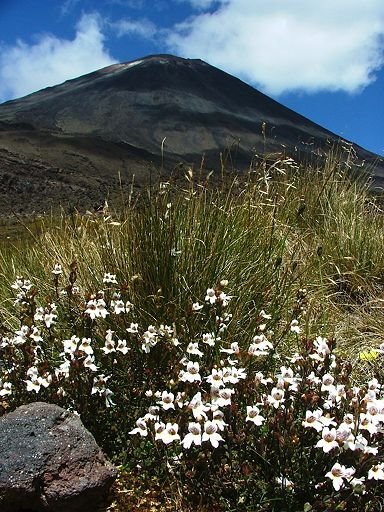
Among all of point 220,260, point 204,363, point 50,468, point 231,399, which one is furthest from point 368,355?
point 50,468

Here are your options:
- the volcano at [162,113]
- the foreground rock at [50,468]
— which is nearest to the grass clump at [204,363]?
the foreground rock at [50,468]

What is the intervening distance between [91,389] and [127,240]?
167cm

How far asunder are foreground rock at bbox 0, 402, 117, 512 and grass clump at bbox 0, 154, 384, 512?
21cm

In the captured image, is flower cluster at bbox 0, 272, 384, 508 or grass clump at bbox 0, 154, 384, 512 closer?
flower cluster at bbox 0, 272, 384, 508

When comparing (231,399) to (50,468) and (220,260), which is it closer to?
(50,468)

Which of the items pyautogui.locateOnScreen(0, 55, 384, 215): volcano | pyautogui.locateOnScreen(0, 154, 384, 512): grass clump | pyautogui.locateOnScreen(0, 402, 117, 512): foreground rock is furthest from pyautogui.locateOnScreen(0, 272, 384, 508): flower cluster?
pyautogui.locateOnScreen(0, 55, 384, 215): volcano

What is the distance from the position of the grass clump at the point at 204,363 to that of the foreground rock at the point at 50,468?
0.21 metres

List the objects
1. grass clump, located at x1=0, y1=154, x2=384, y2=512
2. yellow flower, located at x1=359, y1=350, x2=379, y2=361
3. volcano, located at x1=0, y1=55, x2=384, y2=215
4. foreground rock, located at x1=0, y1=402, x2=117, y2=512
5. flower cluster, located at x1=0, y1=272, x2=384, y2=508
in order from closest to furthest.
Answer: flower cluster, located at x1=0, y1=272, x2=384, y2=508 < grass clump, located at x1=0, y1=154, x2=384, y2=512 < foreground rock, located at x1=0, y1=402, x2=117, y2=512 < yellow flower, located at x1=359, y1=350, x2=379, y2=361 < volcano, located at x1=0, y1=55, x2=384, y2=215

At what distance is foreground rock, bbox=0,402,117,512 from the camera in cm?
250

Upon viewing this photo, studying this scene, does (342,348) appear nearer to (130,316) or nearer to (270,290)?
(270,290)

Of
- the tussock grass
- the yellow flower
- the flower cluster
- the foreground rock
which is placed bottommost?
the foreground rock

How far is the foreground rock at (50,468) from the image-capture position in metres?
2.50

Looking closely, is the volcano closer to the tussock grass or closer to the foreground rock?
the tussock grass

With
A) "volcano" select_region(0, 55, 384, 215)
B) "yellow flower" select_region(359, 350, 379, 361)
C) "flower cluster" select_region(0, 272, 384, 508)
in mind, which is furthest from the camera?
"volcano" select_region(0, 55, 384, 215)
